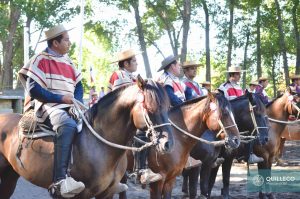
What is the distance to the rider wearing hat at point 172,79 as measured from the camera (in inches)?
348

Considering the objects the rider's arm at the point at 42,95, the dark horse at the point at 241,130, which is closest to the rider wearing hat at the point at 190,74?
the dark horse at the point at 241,130

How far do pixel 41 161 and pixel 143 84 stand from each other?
157 centimetres

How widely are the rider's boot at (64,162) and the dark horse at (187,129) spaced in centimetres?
236

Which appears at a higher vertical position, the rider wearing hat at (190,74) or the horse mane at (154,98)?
the rider wearing hat at (190,74)

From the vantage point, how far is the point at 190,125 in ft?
26.6

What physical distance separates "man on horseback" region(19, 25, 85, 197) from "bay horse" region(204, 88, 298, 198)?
5210mm

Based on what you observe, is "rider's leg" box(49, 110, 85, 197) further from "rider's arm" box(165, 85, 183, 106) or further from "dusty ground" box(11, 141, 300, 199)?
"dusty ground" box(11, 141, 300, 199)

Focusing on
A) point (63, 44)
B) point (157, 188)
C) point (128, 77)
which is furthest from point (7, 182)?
point (128, 77)

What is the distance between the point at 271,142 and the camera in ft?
35.6

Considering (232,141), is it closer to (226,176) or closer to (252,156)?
(226,176)

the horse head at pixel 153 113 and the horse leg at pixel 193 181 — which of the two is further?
the horse leg at pixel 193 181

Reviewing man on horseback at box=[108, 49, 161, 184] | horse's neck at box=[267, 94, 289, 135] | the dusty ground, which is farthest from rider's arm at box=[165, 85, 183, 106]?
horse's neck at box=[267, 94, 289, 135]

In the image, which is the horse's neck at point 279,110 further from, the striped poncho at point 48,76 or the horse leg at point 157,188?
the striped poncho at point 48,76

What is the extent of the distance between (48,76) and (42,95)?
0.92 feet
